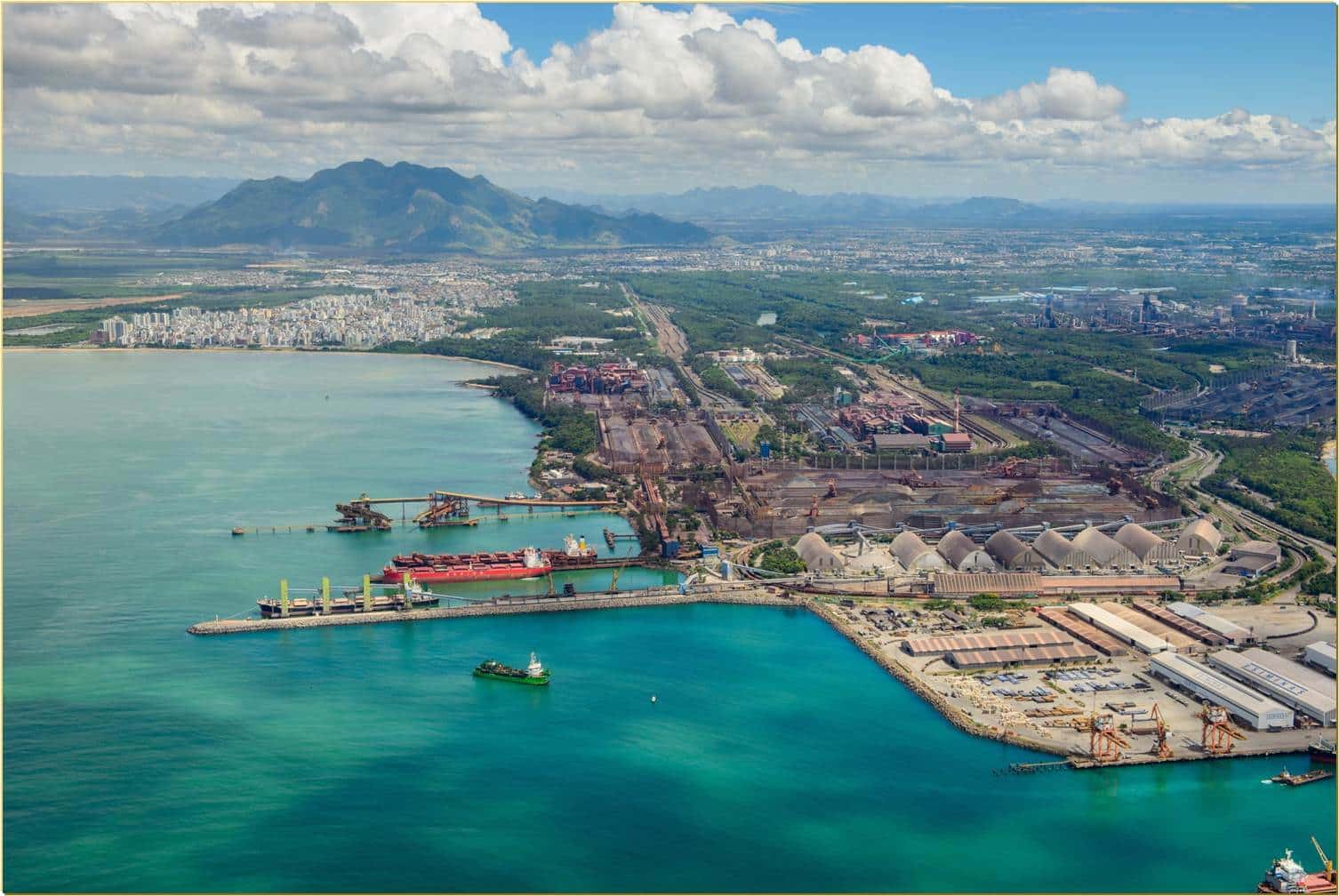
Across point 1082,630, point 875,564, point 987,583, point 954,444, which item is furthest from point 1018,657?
point 954,444

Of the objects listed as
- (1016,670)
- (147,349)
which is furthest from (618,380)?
(1016,670)

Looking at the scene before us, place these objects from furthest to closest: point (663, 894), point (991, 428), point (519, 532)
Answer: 1. point (991, 428)
2. point (519, 532)
3. point (663, 894)

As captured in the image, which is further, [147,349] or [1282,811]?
[147,349]

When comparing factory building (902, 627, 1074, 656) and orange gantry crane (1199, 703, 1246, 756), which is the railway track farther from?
orange gantry crane (1199, 703, 1246, 756)

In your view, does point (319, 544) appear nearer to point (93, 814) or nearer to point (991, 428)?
point (93, 814)

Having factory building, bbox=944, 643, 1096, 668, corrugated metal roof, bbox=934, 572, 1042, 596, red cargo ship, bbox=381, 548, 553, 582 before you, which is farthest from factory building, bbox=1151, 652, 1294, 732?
red cargo ship, bbox=381, 548, 553, 582

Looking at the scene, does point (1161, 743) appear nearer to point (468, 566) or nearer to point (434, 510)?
point (468, 566)
